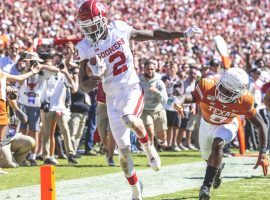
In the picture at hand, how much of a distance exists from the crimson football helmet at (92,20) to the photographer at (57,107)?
4948mm

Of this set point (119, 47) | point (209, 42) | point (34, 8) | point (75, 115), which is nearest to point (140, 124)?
point (119, 47)

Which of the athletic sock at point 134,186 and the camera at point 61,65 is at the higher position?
the camera at point 61,65

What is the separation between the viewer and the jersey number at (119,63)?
7.84 m

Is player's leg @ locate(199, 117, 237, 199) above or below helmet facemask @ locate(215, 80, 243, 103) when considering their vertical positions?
below

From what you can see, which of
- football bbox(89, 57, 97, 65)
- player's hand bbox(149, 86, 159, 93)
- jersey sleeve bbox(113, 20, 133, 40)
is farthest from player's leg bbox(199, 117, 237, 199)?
player's hand bbox(149, 86, 159, 93)

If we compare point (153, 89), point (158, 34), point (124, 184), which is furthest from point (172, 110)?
point (158, 34)

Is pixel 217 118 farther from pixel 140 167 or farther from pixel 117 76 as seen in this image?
pixel 140 167

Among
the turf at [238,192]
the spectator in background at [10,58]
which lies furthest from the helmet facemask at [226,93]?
the spectator in background at [10,58]

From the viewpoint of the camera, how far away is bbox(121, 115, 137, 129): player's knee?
7.54 metres

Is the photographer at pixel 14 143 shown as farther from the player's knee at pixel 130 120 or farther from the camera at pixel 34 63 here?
the player's knee at pixel 130 120

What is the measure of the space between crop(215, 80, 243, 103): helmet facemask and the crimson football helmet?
1.48 meters

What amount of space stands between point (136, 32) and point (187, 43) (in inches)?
828

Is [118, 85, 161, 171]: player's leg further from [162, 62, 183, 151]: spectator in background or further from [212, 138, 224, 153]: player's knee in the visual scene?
[162, 62, 183, 151]: spectator in background

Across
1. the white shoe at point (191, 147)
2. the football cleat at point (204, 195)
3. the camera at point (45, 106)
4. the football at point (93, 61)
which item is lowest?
the white shoe at point (191, 147)
